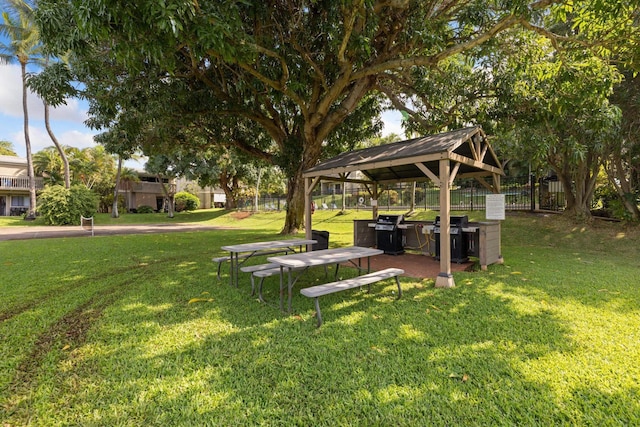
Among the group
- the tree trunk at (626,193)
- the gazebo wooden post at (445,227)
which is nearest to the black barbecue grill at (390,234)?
the gazebo wooden post at (445,227)

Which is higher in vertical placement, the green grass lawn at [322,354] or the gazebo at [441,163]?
the gazebo at [441,163]

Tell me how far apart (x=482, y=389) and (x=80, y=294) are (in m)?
5.70

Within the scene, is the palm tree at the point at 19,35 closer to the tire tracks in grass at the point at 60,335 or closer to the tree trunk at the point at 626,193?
the tire tracks in grass at the point at 60,335

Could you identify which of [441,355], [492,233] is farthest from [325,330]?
[492,233]

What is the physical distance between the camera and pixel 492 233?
6.95m

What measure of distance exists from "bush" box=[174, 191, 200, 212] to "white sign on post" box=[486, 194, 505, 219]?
111 feet

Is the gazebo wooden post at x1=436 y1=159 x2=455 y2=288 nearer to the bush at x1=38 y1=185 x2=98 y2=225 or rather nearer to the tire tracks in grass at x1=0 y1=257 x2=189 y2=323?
the tire tracks in grass at x1=0 y1=257 x2=189 y2=323

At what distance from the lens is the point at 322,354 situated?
3.01 metres

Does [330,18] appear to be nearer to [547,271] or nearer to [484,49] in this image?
[484,49]

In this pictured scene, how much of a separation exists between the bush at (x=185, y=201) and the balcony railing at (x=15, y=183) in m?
11.5

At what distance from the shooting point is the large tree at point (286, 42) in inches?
186

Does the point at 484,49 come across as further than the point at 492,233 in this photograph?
Yes

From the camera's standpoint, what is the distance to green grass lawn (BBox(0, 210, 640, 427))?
2236 mm

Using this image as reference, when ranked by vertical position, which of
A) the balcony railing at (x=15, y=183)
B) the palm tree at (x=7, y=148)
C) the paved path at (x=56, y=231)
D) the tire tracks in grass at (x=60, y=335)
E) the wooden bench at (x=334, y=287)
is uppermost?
the palm tree at (x=7, y=148)
